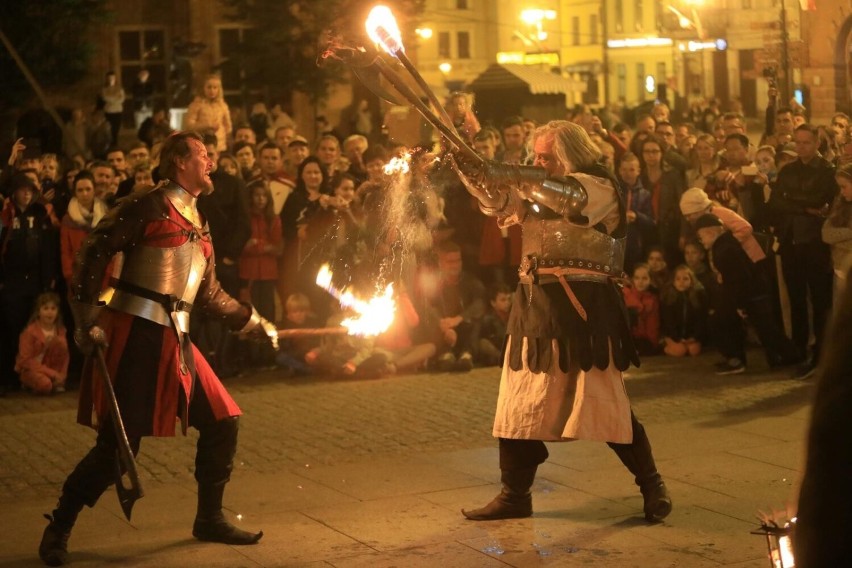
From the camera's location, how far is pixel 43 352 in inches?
418

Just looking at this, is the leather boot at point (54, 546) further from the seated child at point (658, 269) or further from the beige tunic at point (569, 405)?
the seated child at point (658, 269)

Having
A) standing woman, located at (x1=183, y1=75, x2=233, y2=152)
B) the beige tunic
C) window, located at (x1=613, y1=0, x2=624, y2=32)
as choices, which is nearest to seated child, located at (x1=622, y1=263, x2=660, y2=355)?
standing woman, located at (x1=183, y1=75, x2=233, y2=152)

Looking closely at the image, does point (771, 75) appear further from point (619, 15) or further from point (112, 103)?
point (619, 15)

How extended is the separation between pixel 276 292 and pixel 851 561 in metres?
10.3

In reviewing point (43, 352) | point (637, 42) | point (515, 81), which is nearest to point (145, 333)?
point (43, 352)

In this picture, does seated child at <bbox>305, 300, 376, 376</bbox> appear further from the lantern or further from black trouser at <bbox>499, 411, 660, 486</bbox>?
the lantern

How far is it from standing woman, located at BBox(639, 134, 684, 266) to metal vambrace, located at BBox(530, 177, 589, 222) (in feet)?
21.2

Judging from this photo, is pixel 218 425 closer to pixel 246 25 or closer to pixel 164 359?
pixel 164 359

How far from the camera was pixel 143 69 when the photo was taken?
25.0 meters

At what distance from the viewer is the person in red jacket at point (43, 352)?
34.3 ft

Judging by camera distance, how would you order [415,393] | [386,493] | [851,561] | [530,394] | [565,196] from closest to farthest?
[851,561], [565,196], [530,394], [386,493], [415,393]

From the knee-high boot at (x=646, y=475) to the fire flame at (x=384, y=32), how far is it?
82.6 inches

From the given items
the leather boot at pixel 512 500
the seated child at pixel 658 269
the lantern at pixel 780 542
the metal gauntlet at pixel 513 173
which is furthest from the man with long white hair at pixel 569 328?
the seated child at pixel 658 269

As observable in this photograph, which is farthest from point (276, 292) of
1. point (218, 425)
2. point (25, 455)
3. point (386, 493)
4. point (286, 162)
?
point (218, 425)
